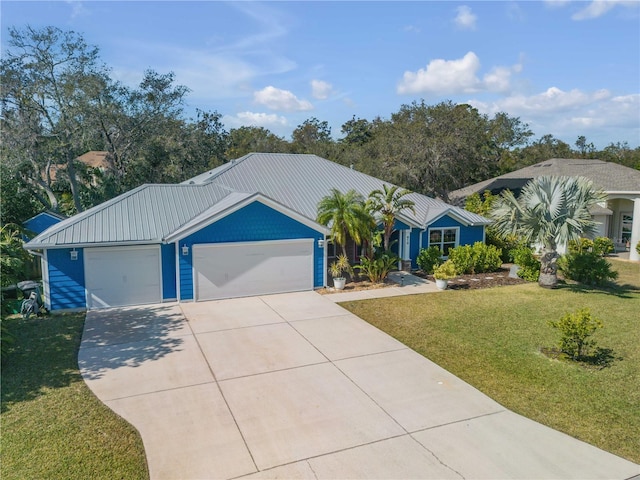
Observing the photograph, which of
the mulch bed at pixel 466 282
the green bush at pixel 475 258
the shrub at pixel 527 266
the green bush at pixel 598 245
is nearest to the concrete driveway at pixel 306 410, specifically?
the mulch bed at pixel 466 282

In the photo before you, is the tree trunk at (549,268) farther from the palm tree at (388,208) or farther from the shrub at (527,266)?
the palm tree at (388,208)

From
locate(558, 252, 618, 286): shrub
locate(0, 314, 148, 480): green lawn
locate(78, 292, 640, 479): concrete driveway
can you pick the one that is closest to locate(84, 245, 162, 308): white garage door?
locate(78, 292, 640, 479): concrete driveway

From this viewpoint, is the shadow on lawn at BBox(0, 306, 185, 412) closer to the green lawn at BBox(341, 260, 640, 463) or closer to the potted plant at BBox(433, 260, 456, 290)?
A: the green lawn at BBox(341, 260, 640, 463)

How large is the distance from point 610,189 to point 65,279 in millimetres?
27149

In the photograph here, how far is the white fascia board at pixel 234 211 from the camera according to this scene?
49.4 feet

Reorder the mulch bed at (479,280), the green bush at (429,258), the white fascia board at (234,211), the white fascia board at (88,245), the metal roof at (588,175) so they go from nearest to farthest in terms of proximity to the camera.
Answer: the white fascia board at (88,245)
the white fascia board at (234,211)
the mulch bed at (479,280)
the green bush at (429,258)
the metal roof at (588,175)

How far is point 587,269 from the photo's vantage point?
61.9ft

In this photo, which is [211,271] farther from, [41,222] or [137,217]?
[41,222]

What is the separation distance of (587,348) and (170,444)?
966 cm

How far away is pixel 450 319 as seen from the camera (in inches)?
546

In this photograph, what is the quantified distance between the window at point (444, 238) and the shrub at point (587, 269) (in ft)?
15.1

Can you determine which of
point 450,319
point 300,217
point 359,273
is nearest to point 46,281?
point 300,217

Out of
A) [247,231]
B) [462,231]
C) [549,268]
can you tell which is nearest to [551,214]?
[549,268]

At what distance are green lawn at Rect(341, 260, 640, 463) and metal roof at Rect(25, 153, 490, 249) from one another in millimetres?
5035
